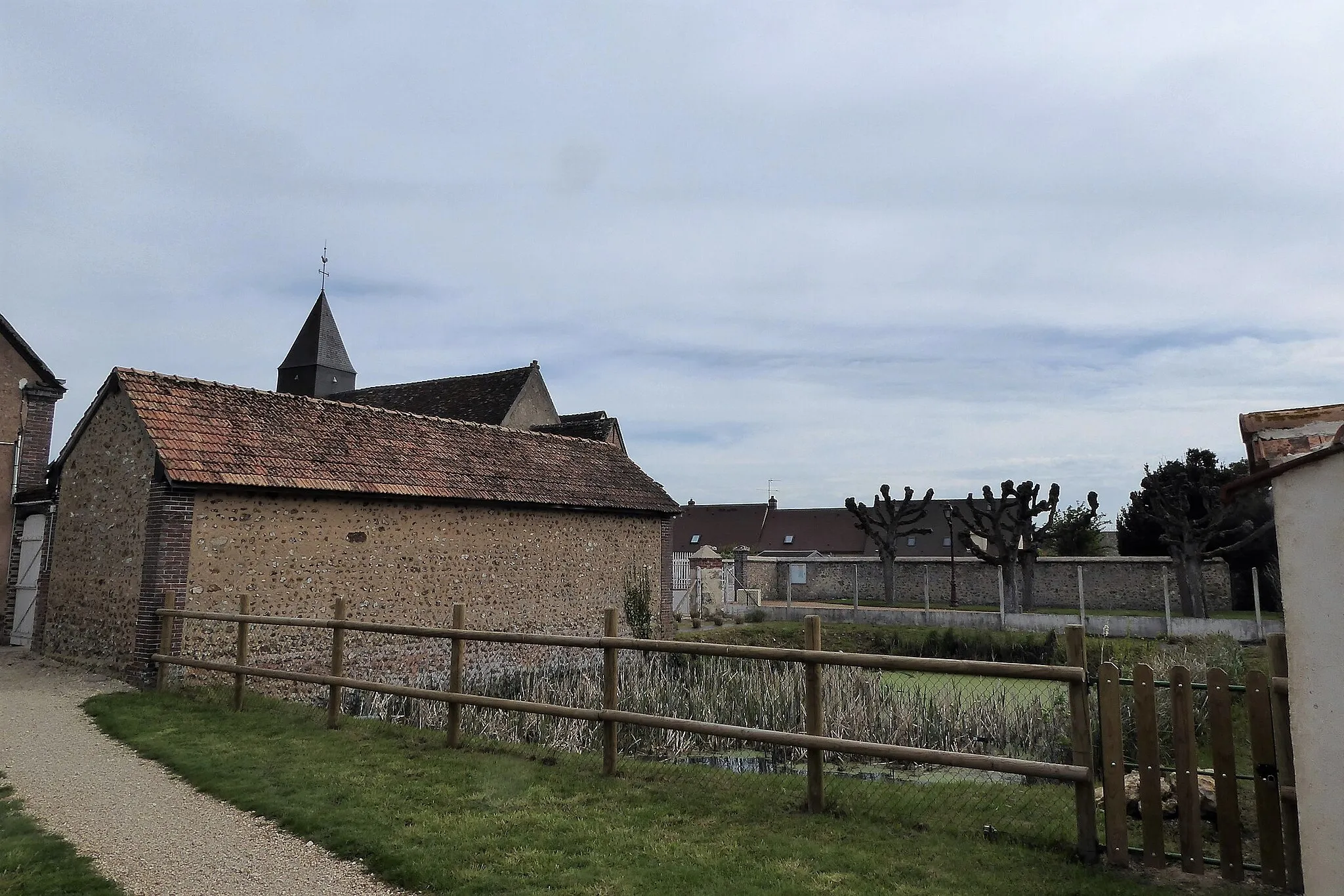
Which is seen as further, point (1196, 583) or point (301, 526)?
point (1196, 583)

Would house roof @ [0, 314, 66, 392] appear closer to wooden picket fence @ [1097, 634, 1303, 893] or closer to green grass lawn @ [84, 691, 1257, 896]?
green grass lawn @ [84, 691, 1257, 896]

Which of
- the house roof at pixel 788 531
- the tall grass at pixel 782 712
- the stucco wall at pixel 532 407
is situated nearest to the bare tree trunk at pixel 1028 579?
the tall grass at pixel 782 712

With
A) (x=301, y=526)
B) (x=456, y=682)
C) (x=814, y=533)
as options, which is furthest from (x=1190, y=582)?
(x=814, y=533)

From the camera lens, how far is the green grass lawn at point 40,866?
4562mm

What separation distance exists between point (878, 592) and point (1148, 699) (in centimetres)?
2775

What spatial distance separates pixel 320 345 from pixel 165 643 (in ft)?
82.9

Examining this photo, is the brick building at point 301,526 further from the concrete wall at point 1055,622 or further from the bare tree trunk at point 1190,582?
the bare tree trunk at point 1190,582

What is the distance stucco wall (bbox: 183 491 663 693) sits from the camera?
39.6ft

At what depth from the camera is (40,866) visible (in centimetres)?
491

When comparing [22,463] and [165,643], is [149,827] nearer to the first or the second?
[165,643]

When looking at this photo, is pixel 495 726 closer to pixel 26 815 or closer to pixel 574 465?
pixel 26 815

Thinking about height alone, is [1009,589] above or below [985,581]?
below

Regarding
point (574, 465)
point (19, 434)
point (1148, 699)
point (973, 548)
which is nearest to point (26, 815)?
point (1148, 699)

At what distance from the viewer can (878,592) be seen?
3197 cm
